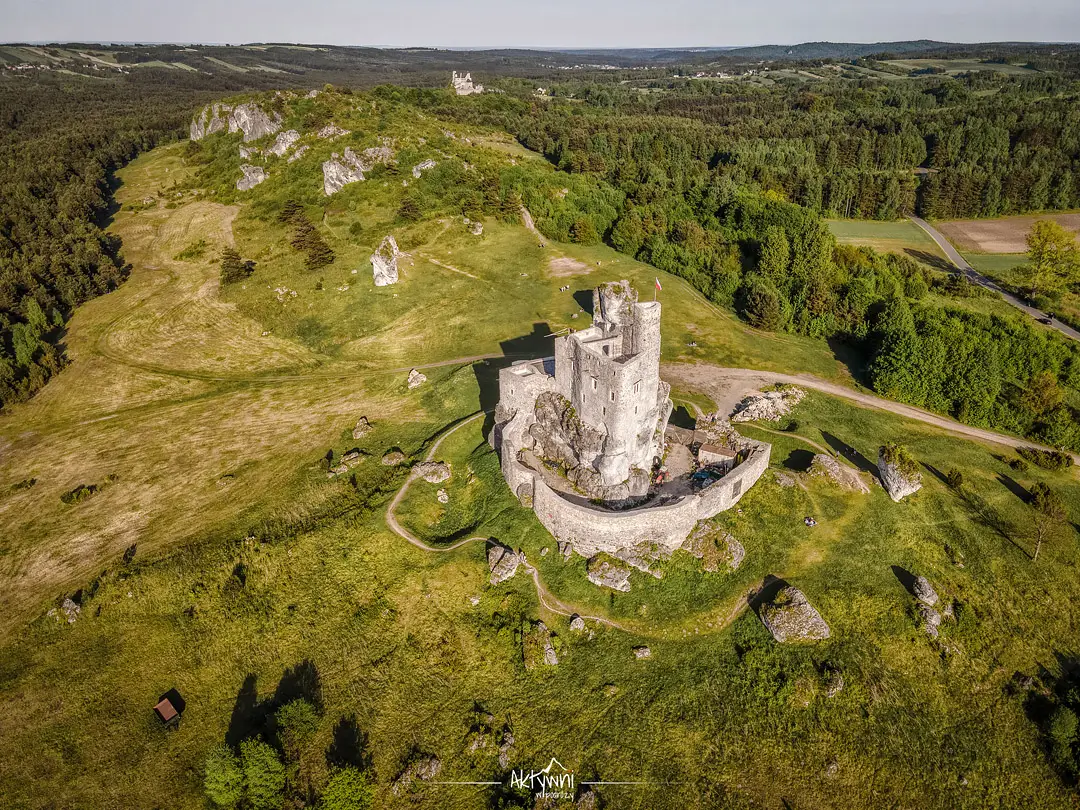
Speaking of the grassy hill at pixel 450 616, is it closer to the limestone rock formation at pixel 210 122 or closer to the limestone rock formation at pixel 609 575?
the limestone rock formation at pixel 609 575

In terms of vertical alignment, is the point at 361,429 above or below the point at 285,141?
below

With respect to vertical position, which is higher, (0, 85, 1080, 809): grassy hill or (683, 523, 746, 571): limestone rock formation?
(683, 523, 746, 571): limestone rock formation

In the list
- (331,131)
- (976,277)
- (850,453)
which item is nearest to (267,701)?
(850,453)

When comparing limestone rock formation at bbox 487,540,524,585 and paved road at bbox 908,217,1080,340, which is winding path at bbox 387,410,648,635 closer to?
limestone rock formation at bbox 487,540,524,585

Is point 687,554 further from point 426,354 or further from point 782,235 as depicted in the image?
point 782,235

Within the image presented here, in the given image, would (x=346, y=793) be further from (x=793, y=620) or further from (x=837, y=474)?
(x=837, y=474)

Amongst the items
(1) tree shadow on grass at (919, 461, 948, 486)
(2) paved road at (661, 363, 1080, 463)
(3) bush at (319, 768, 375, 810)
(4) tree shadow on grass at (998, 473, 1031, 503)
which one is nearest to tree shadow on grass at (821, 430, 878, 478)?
(1) tree shadow on grass at (919, 461, 948, 486)
